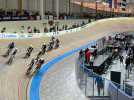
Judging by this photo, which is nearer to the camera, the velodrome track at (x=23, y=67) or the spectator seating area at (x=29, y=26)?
the velodrome track at (x=23, y=67)

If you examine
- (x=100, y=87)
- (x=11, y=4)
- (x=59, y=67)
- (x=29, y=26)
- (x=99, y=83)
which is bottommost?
(x=59, y=67)

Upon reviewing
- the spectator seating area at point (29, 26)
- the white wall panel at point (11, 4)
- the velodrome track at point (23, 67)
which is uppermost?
the white wall panel at point (11, 4)

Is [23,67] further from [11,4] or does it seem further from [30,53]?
[11,4]

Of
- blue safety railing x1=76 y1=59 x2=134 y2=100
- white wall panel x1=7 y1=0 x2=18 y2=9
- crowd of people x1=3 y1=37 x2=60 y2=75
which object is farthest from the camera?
white wall panel x1=7 y1=0 x2=18 y2=9

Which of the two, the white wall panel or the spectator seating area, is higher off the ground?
the white wall panel

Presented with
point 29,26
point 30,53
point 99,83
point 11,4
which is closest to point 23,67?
point 30,53

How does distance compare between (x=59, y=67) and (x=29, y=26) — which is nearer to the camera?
(x=59, y=67)

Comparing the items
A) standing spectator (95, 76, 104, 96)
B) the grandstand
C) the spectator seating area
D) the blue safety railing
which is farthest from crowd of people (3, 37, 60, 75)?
standing spectator (95, 76, 104, 96)

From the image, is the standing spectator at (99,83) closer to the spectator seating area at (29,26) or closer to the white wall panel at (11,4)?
the spectator seating area at (29,26)

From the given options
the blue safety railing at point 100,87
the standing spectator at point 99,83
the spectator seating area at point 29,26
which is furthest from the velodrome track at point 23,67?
the standing spectator at point 99,83

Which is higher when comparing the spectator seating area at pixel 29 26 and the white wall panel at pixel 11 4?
the white wall panel at pixel 11 4

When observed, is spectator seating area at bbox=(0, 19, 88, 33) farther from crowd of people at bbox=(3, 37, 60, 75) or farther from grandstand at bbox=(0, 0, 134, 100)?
crowd of people at bbox=(3, 37, 60, 75)

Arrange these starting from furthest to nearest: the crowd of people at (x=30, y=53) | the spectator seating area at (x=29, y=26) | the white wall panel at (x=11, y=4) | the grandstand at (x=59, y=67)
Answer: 1. the white wall panel at (x=11, y=4)
2. the spectator seating area at (x=29, y=26)
3. the crowd of people at (x=30, y=53)
4. the grandstand at (x=59, y=67)

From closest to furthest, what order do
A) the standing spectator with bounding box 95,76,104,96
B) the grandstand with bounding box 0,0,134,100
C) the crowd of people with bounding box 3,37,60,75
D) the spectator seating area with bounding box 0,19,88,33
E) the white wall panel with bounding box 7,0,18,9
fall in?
the standing spectator with bounding box 95,76,104,96
the grandstand with bounding box 0,0,134,100
the crowd of people with bounding box 3,37,60,75
the spectator seating area with bounding box 0,19,88,33
the white wall panel with bounding box 7,0,18,9
